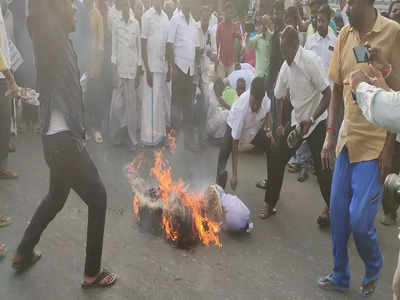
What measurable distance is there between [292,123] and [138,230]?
2140mm

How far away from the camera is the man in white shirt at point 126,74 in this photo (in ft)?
23.6

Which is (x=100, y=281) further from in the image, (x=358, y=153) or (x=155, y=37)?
(x=155, y=37)

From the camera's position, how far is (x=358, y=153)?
3361mm

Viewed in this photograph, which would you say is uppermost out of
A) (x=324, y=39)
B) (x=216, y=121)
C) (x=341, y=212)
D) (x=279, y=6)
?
(x=279, y=6)

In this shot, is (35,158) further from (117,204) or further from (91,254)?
(91,254)

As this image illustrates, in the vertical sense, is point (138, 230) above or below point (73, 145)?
below

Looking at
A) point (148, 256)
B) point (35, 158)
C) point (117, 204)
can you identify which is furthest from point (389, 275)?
point (35, 158)

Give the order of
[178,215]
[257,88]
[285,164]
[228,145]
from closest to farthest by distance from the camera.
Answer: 1. [178,215]
2. [257,88]
3. [285,164]
4. [228,145]

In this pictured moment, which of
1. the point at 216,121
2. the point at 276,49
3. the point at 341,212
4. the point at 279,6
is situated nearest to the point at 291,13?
the point at 279,6

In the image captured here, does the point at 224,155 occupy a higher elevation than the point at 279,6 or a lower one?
lower

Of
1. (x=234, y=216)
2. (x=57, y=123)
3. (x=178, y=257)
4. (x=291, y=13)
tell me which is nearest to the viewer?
(x=57, y=123)

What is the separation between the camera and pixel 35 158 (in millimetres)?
6625

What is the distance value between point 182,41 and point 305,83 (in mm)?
3260

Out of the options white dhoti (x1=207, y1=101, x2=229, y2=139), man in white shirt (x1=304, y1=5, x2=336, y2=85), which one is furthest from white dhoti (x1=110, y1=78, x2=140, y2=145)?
man in white shirt (x1=304, y1=5, x2=336, y2=85)
